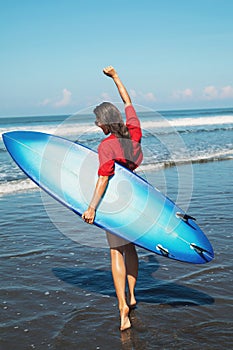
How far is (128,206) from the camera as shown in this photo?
13.6ft

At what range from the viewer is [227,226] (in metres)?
6.79

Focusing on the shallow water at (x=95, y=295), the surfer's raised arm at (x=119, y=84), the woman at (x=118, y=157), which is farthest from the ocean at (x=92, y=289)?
the surfer's raised arm at (x=119, y=84)

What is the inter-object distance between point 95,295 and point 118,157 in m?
1.63

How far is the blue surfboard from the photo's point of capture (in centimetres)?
399

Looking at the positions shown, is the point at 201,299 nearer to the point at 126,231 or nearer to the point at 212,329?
the point at 212,329

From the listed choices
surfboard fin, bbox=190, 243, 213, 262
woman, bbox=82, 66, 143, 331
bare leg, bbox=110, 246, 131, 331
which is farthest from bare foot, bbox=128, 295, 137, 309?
surfboard fin, bbox=190, 243, 213, 262

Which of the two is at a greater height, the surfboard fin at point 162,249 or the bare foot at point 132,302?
the surfboard fin at point 162,249

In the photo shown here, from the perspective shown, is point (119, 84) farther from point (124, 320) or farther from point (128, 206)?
point (124, 320)

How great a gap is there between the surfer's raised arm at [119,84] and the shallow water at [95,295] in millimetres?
2030

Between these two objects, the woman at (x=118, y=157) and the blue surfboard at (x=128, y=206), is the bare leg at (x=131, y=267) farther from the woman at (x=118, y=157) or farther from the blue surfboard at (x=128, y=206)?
the blue surfboard at (x=128, y=206)

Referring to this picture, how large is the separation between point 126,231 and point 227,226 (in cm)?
327

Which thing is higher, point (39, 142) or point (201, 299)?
point (39, 142)

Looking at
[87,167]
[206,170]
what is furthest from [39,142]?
[206,170]

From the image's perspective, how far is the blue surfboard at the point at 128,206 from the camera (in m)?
3.99
